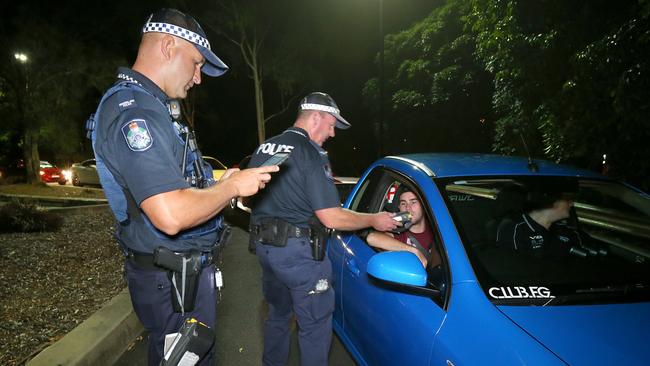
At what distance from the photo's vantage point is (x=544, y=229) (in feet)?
8.18

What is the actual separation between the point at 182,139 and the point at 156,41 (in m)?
0.42

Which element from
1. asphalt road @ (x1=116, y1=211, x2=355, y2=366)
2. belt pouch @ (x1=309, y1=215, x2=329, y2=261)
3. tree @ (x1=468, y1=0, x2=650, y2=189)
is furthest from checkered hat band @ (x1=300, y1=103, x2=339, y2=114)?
tree @ (x1=468, y1=0, x2=650, y2=189)

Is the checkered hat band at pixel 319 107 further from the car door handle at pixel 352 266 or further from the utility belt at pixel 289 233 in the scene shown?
the car door handle at pixel 352 266

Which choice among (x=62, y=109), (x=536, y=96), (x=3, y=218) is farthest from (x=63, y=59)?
(x=536, y=96)

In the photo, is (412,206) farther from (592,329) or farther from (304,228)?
(592,329)

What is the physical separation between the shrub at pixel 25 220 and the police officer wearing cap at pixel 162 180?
21.0ft

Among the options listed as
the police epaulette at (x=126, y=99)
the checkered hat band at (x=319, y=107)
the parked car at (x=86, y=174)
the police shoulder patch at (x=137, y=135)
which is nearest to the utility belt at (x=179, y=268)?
the police shoulder patch at (x=137, y=135)

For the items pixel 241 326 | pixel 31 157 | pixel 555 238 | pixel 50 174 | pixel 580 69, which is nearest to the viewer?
pixel 555 238

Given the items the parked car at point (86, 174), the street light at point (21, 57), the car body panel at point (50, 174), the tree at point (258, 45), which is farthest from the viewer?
the car body panel at point (50, 174)

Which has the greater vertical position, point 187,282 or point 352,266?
point 187,282

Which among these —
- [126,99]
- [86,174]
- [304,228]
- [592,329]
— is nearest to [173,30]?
[126,99]

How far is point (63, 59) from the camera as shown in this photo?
17.4m

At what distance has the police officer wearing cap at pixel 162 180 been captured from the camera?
5.05 ft

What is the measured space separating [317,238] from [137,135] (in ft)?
4.51
